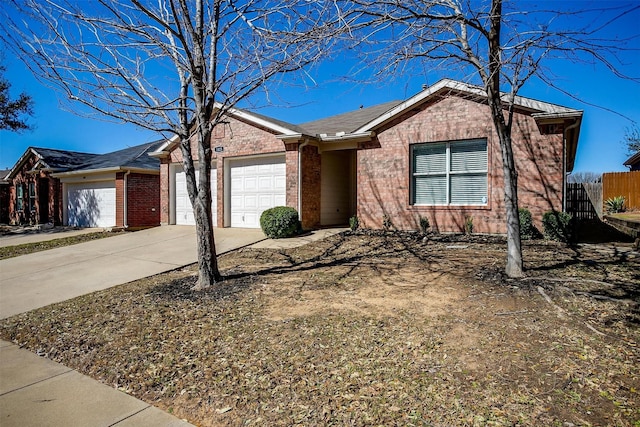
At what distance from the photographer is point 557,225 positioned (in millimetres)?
9141

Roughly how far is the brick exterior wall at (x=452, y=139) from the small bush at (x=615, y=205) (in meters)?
10.3

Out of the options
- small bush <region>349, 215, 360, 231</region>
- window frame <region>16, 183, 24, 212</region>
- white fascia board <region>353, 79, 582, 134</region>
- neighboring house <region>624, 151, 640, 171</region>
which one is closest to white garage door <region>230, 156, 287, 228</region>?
small bush <region>349, 215, 360, 231</region>

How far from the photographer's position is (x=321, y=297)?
5438mm

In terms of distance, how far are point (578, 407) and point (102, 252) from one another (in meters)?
11.5

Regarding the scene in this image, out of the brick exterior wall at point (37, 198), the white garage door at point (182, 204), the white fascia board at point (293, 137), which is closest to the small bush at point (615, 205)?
the white fascia board at point (293, 137)

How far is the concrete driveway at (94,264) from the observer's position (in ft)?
22.4

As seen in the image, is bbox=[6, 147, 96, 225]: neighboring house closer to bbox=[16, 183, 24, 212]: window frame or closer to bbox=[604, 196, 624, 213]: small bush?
bbox=[16, 183, 24, 212]: window frame

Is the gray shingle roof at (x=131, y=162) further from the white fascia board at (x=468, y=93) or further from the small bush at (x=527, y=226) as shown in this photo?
the small bush at (x=527, y=226)

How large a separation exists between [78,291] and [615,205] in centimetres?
2040

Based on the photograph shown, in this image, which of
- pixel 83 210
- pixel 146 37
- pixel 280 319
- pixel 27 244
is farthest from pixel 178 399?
pixel 83 210

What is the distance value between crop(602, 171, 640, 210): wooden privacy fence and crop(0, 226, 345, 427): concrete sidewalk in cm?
1457

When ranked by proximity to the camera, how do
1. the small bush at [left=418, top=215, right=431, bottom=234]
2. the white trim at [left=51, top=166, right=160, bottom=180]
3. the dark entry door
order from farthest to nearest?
the dark entry door → the white trim at [left=51, top=166, right=160, bottom=180] → the small bush at [left=418, top=215, right=431, bottom=234]

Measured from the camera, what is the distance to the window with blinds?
10336 mm

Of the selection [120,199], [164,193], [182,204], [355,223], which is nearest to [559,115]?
[355,223]
